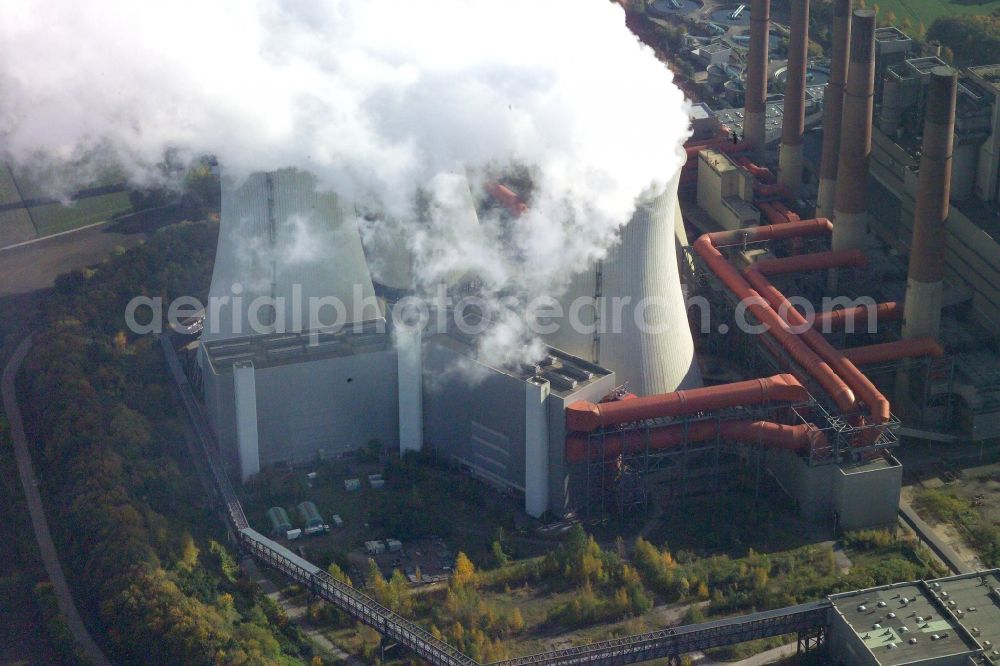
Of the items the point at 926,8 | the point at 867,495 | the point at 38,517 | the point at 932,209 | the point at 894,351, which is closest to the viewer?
the point at 867,495

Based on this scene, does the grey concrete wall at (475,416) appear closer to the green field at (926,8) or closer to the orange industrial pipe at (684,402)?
the orange industrial pipe at (684,402)

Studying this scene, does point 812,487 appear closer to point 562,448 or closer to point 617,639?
point 562,448

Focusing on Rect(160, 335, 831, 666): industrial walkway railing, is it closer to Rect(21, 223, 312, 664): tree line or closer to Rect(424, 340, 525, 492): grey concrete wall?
Rect(21, 223, 312, 664): tree line

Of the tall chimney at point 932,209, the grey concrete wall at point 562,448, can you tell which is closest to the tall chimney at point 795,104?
the tall chimney at point 932,209

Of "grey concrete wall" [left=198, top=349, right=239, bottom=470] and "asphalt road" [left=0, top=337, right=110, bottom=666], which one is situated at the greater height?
"grey concrete wall" [left=198, top=349, right=239, bottom=470]

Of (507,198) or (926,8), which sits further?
(926,8)

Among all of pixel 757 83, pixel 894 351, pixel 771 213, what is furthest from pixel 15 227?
pixel 894 351

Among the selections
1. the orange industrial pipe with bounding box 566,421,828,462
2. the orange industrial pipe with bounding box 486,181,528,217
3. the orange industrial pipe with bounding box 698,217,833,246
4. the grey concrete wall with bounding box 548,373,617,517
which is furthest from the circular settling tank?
the orange industrial pipe with bounding box 566,421,828,462
